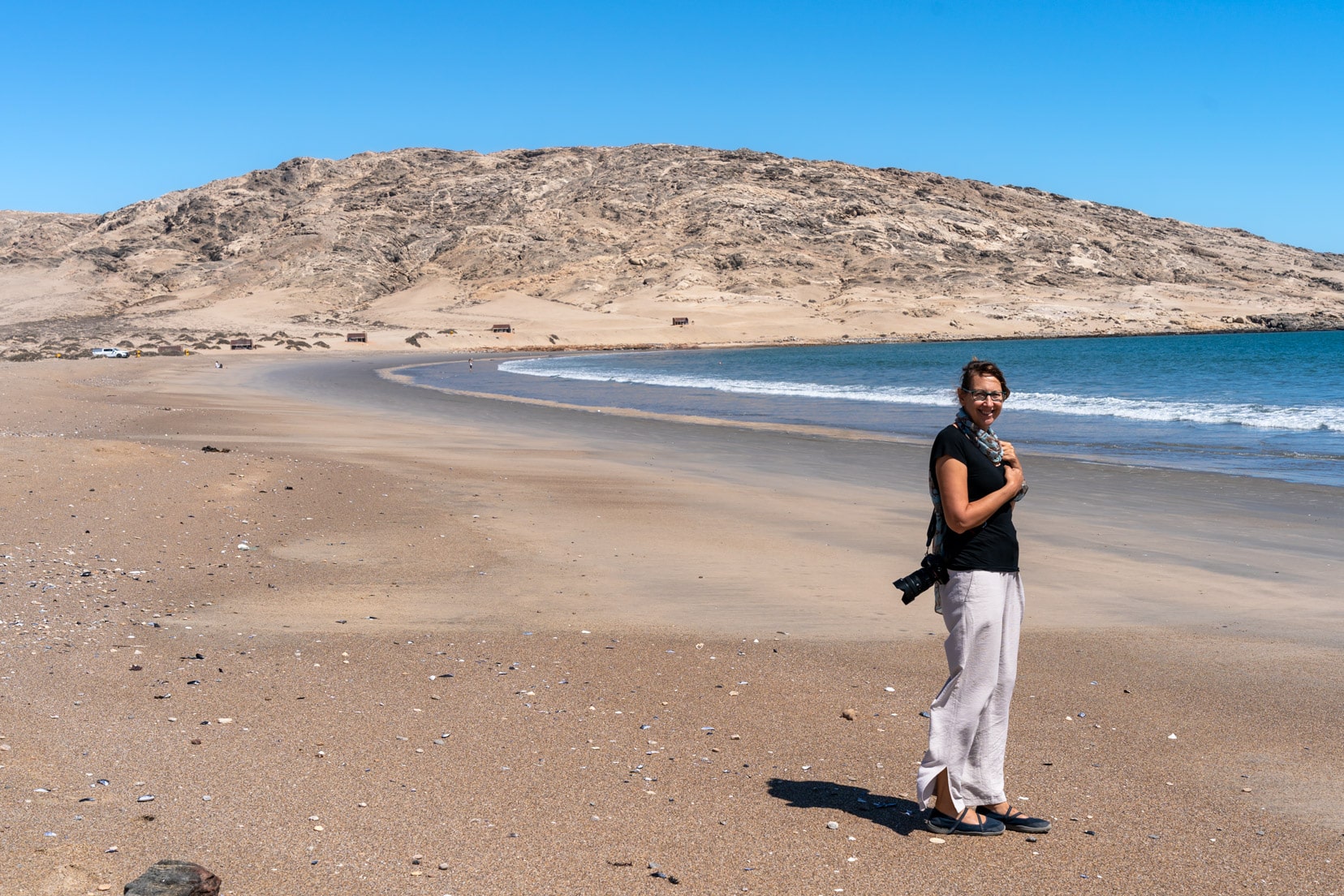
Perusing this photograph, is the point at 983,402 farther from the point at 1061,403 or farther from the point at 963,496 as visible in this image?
the point at 1061,403

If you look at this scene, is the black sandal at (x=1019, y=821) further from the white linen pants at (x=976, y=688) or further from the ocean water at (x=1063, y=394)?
the ocean water at (x=1063, y=394)

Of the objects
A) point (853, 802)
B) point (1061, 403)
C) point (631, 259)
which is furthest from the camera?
point (631, 259)

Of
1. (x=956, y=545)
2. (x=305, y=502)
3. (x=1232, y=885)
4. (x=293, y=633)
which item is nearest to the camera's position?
(x=1232, y=885)

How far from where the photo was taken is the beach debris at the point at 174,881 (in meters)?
3.39

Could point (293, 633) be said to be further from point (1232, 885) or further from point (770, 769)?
point (1232, 885)

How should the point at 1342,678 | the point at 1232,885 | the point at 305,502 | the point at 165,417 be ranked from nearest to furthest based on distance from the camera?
the point at 1232,885 < the point at 1342,678 < the point at 305,502 < the point at 165,417

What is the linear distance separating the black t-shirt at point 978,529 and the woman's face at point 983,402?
0.09m

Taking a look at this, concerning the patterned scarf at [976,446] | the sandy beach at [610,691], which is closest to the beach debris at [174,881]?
the sandy beach at [610,691]

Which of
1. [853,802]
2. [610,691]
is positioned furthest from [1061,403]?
[853,802]

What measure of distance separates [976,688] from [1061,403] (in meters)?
29.2

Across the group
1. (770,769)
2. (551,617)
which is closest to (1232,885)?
(770,769)

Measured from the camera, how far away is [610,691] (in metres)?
5.77

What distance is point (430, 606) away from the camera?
7.43 meters

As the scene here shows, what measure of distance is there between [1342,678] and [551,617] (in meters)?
4.52
